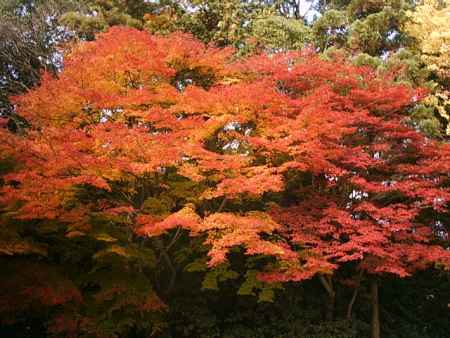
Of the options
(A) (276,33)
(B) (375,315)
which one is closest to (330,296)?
(B) (375,315)

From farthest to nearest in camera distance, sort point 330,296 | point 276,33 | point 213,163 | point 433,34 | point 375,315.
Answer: point 276,33 < point 433,34 < point 375,315 < point 330,296 < point 213,163

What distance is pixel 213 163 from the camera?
923 centimetres

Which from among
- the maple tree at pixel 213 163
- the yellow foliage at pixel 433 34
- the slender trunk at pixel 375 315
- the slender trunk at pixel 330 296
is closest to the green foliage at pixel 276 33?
the maple tree at pixel 213 163

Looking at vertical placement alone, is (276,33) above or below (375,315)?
above

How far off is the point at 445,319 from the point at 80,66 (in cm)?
1352

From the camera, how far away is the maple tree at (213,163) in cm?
899

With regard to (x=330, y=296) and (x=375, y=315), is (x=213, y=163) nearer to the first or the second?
(x=330, y=296)

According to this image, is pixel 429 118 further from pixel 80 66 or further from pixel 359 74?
pixel 80 66

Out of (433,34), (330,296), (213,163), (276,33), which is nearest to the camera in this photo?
(213,163)

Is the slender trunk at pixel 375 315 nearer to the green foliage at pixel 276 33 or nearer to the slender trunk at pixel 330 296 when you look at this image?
the slender trunk at pixel 330 296

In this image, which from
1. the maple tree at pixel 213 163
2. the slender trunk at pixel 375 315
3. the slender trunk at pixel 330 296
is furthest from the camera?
the slender trunk at pixel 375 315

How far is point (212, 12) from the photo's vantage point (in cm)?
1678

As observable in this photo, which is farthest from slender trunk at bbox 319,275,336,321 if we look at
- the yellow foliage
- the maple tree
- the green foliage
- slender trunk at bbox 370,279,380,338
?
the yellow foliage

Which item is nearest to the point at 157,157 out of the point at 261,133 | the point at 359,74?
the point at 261,133
